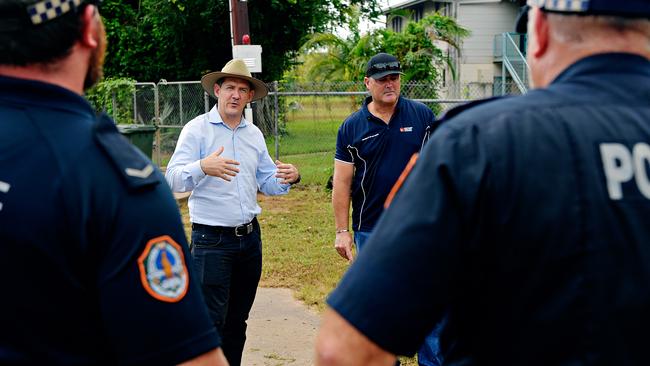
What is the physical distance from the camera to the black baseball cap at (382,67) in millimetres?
5660

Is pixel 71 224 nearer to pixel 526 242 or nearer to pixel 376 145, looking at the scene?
pixel 526 242

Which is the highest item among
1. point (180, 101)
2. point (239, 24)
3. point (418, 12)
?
point (418, 12)

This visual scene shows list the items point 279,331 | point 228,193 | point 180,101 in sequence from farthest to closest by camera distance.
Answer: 1. point 180,101
2. point 279,331
3. point 228,193

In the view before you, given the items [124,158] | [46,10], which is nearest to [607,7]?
[124,158]

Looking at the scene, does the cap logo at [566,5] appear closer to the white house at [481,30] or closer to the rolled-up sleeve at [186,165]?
the rolled-up sleeve at [186,165]

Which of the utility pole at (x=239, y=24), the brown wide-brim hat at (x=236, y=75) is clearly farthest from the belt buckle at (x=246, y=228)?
the utility pole at (x=239, y=24)

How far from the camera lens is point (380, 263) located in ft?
5.23

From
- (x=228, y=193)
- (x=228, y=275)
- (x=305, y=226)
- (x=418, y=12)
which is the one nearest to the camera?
(x=228, y=275)

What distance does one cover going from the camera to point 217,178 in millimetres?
4980

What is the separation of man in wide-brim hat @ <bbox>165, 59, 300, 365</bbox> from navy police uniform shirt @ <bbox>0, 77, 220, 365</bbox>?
282 centimetres

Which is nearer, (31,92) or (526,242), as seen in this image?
(526,242)

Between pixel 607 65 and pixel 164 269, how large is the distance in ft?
3.69

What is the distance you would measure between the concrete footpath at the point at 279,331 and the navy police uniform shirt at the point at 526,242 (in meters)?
4.06

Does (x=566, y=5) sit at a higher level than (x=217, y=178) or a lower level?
higher
